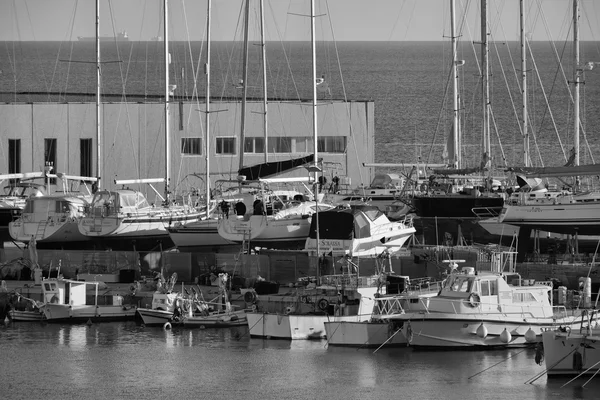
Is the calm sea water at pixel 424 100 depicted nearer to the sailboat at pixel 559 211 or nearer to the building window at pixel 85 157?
the building window at pixel 85 157

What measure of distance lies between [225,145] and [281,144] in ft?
8.66

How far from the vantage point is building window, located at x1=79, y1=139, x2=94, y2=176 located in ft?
197

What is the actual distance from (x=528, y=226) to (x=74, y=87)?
399 feet

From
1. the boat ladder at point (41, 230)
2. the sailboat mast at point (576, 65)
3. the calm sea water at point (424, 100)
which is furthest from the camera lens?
the calm sea water at point (424, 100)

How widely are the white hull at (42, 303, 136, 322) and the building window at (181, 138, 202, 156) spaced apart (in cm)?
2130

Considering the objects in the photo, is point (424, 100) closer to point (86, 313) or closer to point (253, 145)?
point (253, 145)

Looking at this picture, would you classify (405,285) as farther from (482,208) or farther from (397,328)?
(482,208)

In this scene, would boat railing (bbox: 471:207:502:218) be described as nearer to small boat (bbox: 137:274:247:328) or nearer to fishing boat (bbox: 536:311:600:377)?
small boat (bbox: 137:274:247:328)

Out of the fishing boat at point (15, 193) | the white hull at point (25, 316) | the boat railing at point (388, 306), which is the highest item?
the fishing boat at point (15, 193)

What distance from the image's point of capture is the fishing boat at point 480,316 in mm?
34188

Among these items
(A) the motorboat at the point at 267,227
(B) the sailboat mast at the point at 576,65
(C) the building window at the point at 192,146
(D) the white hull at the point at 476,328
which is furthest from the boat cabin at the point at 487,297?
(C) the building window at the point at 192,146

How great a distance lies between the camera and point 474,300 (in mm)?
34250

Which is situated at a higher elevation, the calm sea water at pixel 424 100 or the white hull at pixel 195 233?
the calm sea water at pixel 424 100

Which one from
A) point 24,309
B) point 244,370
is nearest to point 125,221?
point 24,309
